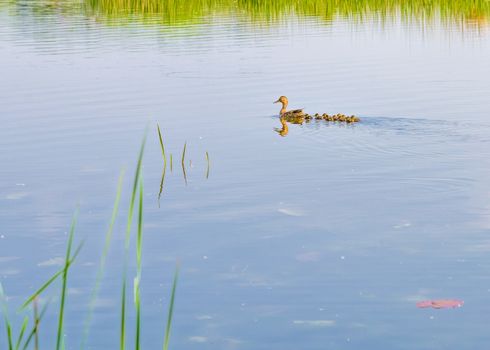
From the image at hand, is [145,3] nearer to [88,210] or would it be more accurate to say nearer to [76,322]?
[88,210]

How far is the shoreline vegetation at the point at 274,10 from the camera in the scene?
29547mm

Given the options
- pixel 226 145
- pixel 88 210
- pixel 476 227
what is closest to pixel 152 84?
pixel 226 145

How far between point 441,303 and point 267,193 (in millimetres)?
3703

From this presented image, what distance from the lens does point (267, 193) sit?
1042 centimetres

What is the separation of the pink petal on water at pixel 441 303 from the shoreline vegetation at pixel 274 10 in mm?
21038

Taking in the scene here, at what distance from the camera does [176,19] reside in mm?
32688

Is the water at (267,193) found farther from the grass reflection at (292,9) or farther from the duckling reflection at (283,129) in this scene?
the grass reflection at (292,9)

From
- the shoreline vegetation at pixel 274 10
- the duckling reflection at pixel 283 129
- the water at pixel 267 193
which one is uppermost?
the shoreline vegetation at pixel 274 10

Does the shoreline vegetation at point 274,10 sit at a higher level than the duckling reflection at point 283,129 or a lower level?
higher

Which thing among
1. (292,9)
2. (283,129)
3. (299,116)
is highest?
(292,9)

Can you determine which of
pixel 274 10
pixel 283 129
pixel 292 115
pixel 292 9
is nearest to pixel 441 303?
pixel 283 129

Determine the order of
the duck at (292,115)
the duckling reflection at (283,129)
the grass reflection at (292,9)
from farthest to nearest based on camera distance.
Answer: the grass reflection at (292,9) < the duck at (292,115) < the duckling reflection at (283,129)

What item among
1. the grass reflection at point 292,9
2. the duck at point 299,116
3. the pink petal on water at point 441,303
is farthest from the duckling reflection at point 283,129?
the grass reflection at point 292,9

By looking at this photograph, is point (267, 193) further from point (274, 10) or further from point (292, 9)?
point (292, 9)
